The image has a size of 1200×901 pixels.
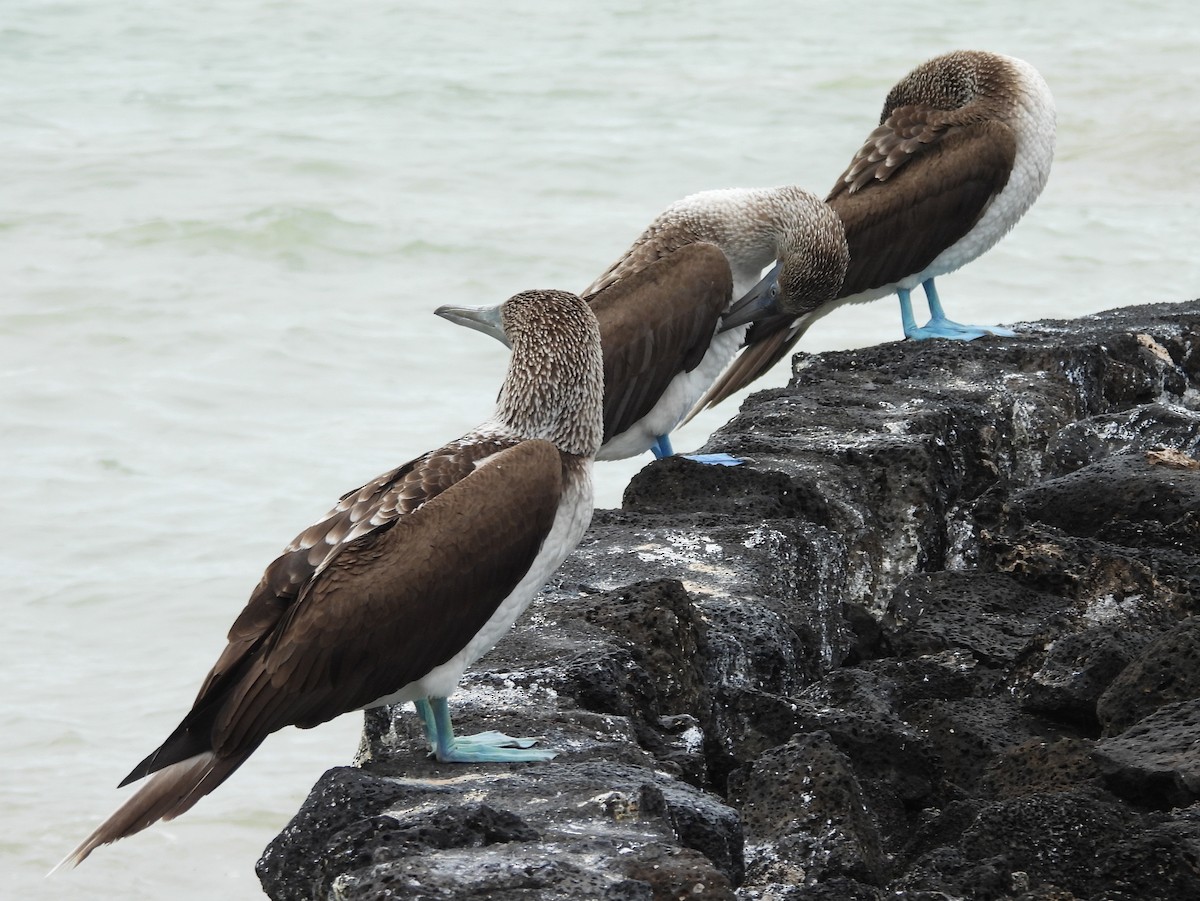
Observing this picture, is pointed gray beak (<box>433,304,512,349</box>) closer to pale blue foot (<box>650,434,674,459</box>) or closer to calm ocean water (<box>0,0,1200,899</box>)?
pale blue foot (<box>650,434,674,459</box>)

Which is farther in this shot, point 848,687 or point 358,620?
point 848,687

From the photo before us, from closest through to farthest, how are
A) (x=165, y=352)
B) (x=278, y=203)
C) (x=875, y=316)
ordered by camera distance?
(x=165, y=352), (x=875, y=316), (x=278, y=203)

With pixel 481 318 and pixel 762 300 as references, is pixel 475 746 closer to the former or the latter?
pixel 481 318

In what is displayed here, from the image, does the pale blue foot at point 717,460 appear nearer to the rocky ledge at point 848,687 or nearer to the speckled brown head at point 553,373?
the rocky ledge at point 848,687

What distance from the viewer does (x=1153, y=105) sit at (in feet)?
66.0

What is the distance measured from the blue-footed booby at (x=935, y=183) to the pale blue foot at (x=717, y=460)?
1.75 m

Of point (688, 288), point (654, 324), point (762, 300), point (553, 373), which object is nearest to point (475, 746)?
point (553, 373)

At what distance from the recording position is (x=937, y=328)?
7.19 m

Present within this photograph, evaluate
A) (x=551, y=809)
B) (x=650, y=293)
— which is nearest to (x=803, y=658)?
(x=551, y=809)

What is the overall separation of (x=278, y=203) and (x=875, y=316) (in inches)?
204

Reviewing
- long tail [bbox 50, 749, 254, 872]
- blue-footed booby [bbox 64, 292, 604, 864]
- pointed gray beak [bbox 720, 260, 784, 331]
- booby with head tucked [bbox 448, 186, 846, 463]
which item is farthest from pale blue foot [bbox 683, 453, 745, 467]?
long tail [bbox 50, 749, 254, 872]

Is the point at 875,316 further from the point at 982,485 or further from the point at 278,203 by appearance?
the point at 982,485

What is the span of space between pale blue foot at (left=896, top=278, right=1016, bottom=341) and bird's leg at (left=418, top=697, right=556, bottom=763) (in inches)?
133

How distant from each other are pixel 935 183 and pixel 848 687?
336 cm
